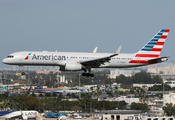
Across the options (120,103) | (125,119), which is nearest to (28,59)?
(125,119)

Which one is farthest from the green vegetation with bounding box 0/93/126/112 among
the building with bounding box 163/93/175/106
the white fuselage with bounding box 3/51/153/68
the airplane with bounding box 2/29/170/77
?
the white fuselage with bounding box 3/51/153/68

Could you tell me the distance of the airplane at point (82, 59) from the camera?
54562mm

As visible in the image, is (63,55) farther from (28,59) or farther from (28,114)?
(28,114)

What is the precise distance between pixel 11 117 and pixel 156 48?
120 feet

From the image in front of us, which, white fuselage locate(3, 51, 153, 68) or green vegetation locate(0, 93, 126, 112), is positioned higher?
white fuselage locate(3, 51, 153, 68)

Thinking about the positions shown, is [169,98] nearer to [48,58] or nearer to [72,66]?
[72,66]

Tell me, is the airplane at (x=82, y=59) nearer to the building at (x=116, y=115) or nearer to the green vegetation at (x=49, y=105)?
the building at (x=116, y=115)

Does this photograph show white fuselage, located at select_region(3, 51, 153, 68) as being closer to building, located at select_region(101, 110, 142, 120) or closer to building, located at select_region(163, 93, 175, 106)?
building, located at select_region(101, 110, 142, 120)

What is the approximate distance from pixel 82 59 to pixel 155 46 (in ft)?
45.1

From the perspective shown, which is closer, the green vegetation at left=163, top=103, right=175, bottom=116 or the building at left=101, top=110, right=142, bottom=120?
the building at left=101, top=110, right=142, bottom=120

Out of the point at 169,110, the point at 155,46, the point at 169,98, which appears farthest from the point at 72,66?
the point at 169,98

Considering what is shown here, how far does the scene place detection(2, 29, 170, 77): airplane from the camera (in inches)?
2148

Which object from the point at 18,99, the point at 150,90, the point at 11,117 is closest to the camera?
the point at 11,117

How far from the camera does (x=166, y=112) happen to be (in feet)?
340
